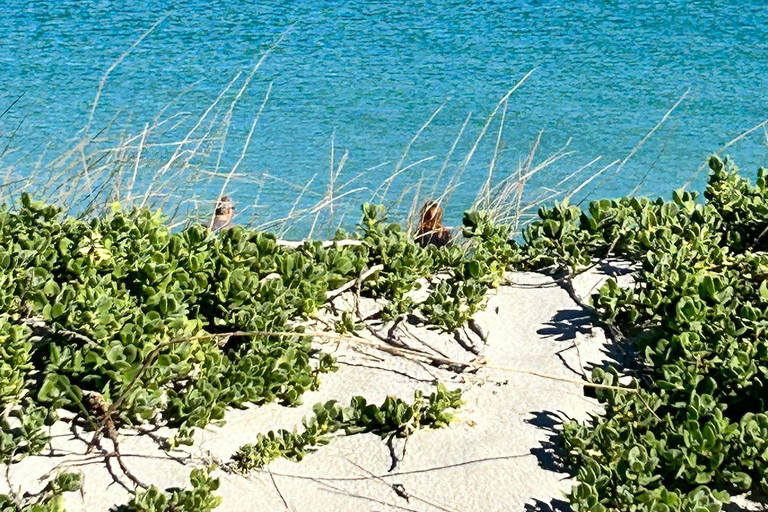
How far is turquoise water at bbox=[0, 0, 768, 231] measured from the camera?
26.8ft

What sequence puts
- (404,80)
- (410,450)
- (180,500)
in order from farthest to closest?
(404,80) < (410,450) < (180,500)

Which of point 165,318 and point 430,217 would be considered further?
point 430,217

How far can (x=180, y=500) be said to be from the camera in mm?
2312

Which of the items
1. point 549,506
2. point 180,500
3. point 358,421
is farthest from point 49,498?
point 549,506

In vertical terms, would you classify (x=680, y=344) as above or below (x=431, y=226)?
above

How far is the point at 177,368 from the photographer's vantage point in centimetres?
276

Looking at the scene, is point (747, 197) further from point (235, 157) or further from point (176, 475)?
point (235, 157)

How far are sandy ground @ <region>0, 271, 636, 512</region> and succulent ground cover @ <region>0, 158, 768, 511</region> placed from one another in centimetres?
5

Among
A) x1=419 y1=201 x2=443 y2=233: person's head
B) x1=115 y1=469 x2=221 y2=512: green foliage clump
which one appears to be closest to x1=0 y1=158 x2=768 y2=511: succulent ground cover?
x1=115 y1=469 x2=221 y2=512: green foliage clump

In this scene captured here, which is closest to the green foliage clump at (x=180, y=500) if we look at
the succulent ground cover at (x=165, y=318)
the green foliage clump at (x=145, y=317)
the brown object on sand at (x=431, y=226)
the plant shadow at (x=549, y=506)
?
the succulent ground cover at (x=165, y=318)

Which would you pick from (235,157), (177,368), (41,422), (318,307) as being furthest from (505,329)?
(235,157)

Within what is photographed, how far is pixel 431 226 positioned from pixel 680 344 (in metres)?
2.09

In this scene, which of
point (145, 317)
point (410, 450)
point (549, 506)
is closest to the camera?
point (549, 506)

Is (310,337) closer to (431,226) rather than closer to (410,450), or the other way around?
(410,450)
